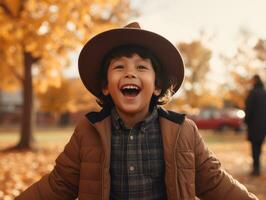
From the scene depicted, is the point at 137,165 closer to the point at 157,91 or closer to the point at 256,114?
the point at 157,91

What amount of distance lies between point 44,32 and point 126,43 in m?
7.82

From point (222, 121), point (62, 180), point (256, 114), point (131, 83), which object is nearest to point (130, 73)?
point (131, 83)

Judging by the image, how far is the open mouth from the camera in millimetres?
2605

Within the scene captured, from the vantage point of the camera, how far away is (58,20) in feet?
31.3

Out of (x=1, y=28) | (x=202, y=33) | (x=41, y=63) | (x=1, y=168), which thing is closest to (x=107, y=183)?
(x=1, y=168)

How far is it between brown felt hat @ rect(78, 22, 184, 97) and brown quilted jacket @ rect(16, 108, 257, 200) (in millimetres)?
307

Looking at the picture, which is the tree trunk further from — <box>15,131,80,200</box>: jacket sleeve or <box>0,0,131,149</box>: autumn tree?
<box>15,131,80,200</box>: jacket sleeve

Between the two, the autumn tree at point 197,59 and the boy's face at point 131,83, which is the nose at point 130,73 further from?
the autumn tree at point 197,59

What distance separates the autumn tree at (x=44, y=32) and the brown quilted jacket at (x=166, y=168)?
5506 millimetres

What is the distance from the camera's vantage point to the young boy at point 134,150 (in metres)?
2.53

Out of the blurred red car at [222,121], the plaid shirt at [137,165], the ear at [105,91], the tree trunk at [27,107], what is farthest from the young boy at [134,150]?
the blurred red car at [222,121]

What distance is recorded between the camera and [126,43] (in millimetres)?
2793

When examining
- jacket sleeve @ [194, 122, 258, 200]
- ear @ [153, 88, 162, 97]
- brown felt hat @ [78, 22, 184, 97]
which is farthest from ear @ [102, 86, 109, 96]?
jacket sleeve @ [194, 122, 258, 200]

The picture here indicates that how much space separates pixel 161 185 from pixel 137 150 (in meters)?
0.24
